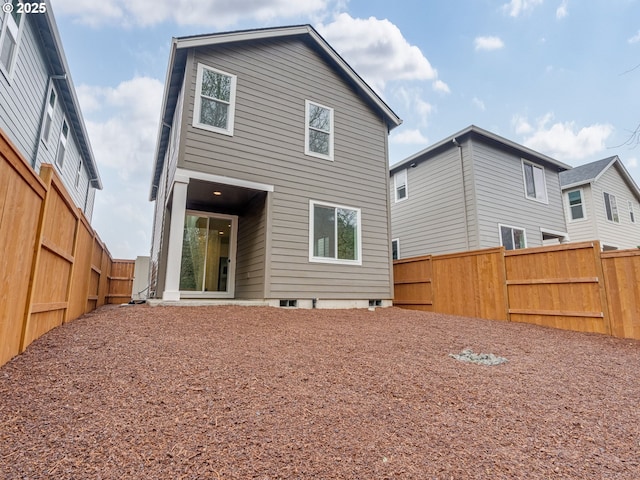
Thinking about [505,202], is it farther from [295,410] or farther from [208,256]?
[295,410]

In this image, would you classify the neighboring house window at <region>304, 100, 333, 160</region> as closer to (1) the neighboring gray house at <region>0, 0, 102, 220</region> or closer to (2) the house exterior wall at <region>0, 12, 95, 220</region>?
(1) the neighboring gray house at <region>0, 0, 102, 220</region>

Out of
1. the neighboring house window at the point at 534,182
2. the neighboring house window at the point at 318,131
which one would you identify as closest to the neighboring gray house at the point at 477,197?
the neighboring house window at the point at 534,182

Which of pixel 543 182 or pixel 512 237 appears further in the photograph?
pixel 543 182

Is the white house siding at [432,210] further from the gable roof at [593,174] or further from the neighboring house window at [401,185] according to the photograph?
the gable roof at [593,174]

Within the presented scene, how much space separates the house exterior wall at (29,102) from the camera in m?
6.26

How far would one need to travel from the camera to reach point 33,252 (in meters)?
3.04

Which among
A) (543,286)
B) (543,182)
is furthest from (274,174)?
(543,182)

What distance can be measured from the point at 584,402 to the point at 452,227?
30.3ft

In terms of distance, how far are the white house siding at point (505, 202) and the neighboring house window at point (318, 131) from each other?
5.53 m

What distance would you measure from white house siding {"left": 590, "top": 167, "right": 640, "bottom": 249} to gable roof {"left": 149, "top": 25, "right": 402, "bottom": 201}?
12.1 metres

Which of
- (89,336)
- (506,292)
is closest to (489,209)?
(506,292)

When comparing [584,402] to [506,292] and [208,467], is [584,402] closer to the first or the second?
[208,467]

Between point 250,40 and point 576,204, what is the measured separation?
1628 cm

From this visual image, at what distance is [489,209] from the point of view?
37.3 ft
